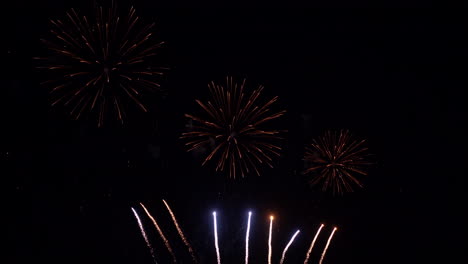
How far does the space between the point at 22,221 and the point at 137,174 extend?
111 inches

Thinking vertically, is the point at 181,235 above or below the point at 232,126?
below

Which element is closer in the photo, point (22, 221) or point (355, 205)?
point (22, 221)

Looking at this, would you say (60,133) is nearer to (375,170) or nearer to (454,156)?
(375,170)

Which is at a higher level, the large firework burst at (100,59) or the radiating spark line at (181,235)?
the large firework burst at (100,59)

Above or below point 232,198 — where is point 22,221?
below

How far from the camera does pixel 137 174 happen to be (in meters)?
11.0

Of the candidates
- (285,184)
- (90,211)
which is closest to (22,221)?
(90,211)

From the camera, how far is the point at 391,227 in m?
12.8

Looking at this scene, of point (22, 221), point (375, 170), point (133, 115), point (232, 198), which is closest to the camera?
point (22, 221)

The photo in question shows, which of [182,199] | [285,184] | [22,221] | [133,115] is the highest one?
[133,115]

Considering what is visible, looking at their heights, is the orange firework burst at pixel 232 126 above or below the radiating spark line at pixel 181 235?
above

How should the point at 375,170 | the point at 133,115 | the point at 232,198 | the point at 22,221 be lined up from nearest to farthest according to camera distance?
the point at 22,221, the point at 133,115, the point at 232,198, the point at 375,170

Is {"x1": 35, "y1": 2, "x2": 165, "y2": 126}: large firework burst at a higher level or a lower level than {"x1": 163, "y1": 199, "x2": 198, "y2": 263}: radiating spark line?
higher

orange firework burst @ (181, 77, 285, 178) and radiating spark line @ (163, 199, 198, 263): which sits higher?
orange firework burst @ (181, 77, 285, 178)
